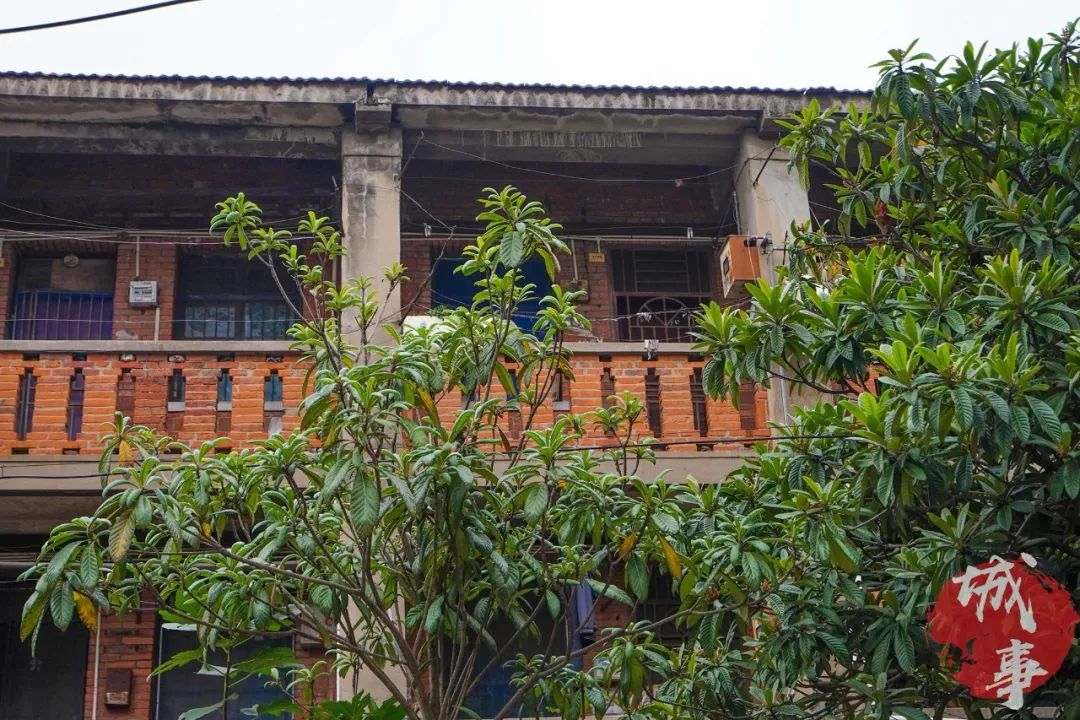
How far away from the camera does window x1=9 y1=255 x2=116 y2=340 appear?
34.5 ft

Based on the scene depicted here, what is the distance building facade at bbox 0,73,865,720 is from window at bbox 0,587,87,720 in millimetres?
16

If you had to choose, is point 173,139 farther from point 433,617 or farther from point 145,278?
point 433,617

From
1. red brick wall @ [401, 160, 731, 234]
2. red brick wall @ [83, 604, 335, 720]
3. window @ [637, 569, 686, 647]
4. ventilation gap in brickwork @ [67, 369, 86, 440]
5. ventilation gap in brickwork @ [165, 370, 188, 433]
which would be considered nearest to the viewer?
ventilation gap in brickwork @ [67, 369, 86, 440]

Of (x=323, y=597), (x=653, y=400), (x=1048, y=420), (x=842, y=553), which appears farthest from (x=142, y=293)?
(x=1048, y=420)

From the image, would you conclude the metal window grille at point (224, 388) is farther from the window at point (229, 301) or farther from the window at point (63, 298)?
the window at point (63, 298)

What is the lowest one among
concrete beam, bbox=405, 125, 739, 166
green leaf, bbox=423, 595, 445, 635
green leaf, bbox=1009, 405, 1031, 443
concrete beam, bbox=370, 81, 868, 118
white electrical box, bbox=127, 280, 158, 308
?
green leaf, bbox=423, 595, 445, 635

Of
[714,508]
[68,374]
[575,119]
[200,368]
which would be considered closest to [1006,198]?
[714,508]

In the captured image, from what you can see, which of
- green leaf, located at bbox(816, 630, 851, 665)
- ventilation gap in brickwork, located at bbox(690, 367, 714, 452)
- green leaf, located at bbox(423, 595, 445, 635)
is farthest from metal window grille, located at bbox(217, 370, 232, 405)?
green leaf, located at bbox(816, 630, 851, 665)

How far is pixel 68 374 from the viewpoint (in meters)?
8.33

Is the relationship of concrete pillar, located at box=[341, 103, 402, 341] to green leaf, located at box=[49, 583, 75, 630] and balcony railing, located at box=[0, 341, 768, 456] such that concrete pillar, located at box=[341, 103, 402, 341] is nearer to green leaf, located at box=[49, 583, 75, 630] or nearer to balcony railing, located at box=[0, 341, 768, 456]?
balcony railing, located at box=[0, 341, 768, 456]

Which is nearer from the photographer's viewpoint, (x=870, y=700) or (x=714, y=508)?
(x=870, y=700)

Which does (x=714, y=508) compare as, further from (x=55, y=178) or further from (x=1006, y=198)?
(x=55, y=178)

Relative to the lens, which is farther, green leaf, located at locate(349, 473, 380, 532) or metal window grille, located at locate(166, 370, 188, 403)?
metal window grille, located at locate(166, 370, 188, 403)

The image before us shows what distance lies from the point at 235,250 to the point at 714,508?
6.25m
